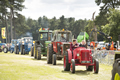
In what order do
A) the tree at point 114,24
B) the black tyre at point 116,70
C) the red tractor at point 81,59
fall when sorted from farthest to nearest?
the tree at point 114,24 < the red tractor at point 81,59 < the black tyre at point 116,70

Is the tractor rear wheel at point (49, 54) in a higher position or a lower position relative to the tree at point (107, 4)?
lower

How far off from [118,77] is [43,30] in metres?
16.5

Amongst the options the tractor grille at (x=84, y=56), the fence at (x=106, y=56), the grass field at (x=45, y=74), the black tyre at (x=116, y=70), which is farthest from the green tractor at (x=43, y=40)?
the black tyre at (x=116, y=70)

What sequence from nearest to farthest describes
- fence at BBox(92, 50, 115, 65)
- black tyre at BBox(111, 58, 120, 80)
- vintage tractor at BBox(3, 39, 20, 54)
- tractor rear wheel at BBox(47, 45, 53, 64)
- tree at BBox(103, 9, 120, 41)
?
black tyre at BBox(111, 58, 120, 80)
tractor rear wheel at BBox(47, 45, 53, 64)
fence at BBox(92, 50, 115, 65)
vintage tractor at BBox(3, 39, 20, 54)
tree at BBox(103, 9, 120, 41)

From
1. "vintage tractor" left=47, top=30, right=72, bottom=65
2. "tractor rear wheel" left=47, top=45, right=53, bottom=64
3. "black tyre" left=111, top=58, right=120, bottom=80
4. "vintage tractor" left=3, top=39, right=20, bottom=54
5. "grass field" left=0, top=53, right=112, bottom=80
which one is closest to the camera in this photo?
"black tyre" left=111, top=58, right=120, bottom=80

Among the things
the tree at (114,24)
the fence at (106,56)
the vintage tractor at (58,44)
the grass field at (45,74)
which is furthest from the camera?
the tree at (114,24)

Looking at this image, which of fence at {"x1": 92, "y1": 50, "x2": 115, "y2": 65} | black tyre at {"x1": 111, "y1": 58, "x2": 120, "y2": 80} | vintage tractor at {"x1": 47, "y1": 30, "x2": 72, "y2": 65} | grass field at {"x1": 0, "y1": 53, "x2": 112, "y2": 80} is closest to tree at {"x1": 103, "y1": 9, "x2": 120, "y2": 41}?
fence at {"x1": 92, "y1": 50, "x2": 115, "y2": 65}

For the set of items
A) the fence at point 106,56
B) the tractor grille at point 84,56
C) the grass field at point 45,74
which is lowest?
the grass field at point 45,74

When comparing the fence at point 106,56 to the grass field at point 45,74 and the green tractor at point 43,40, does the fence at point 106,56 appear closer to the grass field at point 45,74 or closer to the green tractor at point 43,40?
the grass field at point 45,74

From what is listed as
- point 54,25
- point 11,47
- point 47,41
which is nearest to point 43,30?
point 47,41

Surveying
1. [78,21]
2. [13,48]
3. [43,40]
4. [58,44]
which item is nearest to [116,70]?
[58,44]

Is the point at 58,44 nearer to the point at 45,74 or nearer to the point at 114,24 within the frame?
the point at 45,74

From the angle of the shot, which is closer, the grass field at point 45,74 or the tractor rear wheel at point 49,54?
the grass field at point 45,74

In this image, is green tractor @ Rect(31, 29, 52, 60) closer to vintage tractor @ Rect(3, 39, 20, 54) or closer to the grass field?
the grass field
